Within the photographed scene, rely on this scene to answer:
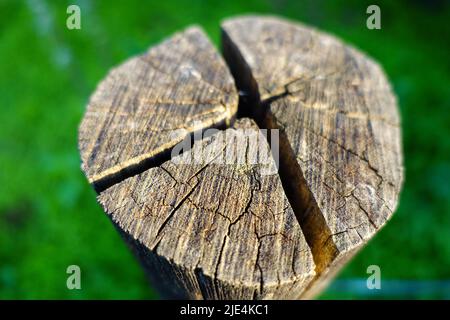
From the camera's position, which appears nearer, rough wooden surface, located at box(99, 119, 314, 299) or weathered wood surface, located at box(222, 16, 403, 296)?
Result: rough wooden surface, located at box(99, 119, 314, 299)

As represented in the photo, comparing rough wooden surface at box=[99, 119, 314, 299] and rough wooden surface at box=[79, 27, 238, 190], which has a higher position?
rough wooden surface at box=[79, 27, 238, 190]

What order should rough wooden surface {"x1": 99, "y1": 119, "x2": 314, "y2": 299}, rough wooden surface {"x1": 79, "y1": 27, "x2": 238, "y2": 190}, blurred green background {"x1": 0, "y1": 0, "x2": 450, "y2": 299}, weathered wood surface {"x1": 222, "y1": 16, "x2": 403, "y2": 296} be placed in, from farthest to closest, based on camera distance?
blurred green background {"x1": 0, "y1": 0, "x2": 450, "y2": 299}
rough wooden surface {"x1": 79, "y1": 27, "x2": 238, "y2": 190}
weathered wood surface {"x1": 222, "y1": 16, "x2": 403, "y2": 296}
rough wooden surface {"x1": 99, "y1": 119, "x2": 314, "y2": 299}

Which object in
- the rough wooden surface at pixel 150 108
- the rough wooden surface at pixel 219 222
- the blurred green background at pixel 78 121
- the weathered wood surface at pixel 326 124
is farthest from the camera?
the blurred green background at pixel 78 121

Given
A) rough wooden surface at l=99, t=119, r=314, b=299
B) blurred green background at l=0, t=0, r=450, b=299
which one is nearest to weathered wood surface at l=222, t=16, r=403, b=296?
rough wooden surface at l=99, t=119, r=314, b=299

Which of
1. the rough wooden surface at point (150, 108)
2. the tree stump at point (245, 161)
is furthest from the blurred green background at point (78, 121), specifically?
the rough wooden surface at point (150, 108)

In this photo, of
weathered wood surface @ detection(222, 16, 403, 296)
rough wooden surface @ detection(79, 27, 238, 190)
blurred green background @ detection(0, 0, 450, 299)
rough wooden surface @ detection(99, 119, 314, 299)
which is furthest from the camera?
blurred green background @ detection(0, 0, 450, 299)

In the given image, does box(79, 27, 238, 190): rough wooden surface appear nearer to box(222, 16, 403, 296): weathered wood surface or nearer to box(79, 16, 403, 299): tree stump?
box(79, 16, 403, 299): tree stump

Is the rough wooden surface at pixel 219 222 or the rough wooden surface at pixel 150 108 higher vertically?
the rough wooden surface at pixel 150 108

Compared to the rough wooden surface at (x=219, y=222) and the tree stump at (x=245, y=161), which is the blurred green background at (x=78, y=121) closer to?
the tree stump at (x=245, y=161)

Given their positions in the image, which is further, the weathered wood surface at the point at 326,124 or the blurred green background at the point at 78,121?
the blurred green background at the point at 78,121
